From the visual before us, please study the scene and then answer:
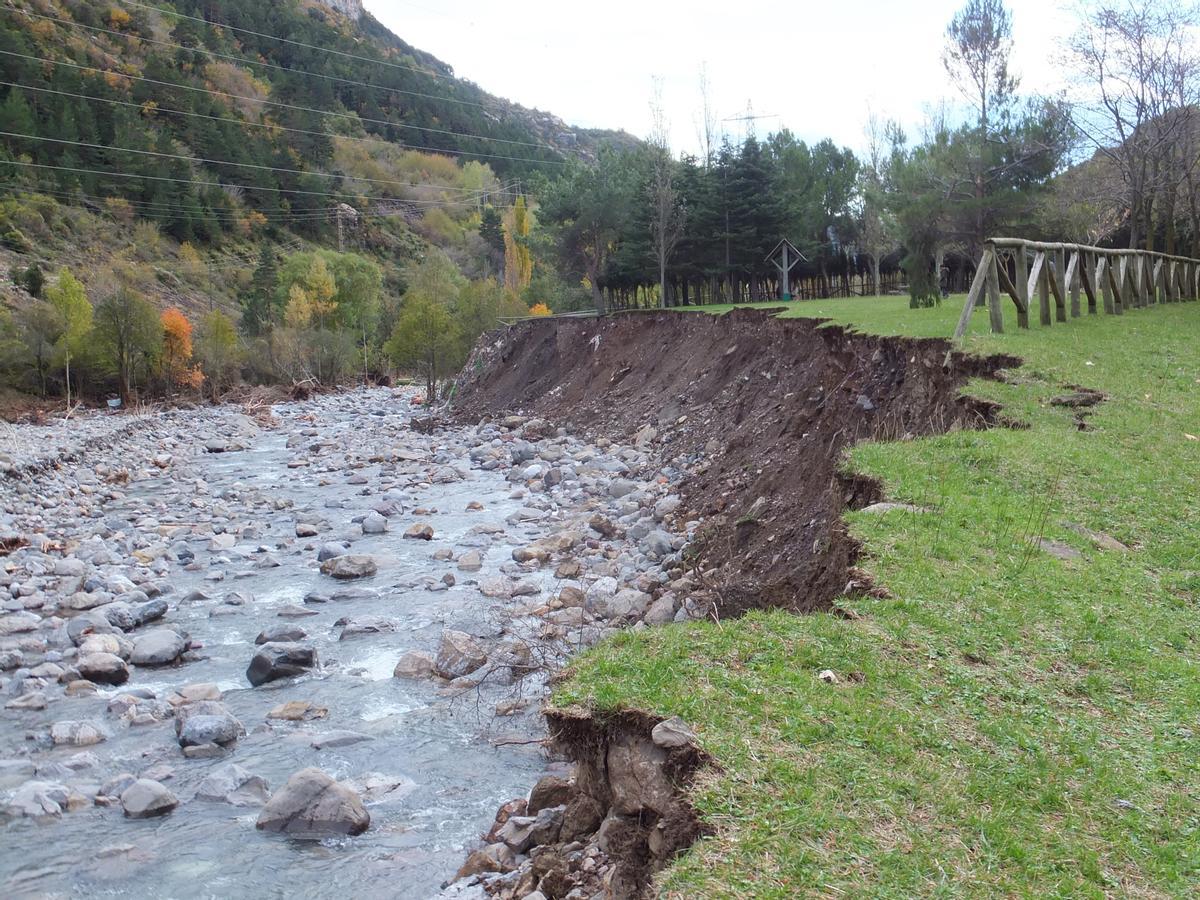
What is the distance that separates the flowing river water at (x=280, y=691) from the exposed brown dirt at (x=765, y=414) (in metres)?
2.62

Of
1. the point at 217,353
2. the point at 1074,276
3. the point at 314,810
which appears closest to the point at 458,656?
the point at 314,810

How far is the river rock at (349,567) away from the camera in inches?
575

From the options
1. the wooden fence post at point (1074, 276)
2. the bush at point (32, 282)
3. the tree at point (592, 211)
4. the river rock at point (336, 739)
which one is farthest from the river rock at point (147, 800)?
the bush at point (32, 282)

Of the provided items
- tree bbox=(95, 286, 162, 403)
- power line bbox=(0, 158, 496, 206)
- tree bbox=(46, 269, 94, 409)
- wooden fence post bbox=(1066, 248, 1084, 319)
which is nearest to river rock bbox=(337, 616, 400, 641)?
wooden fence post bbox=(1066, 248, 1084, 319)

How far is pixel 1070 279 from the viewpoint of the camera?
62.1ft

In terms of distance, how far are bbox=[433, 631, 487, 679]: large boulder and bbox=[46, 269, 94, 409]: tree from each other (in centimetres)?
4294

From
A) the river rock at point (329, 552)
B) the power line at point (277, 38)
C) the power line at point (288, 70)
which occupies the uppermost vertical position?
the power line at point (277, 38)

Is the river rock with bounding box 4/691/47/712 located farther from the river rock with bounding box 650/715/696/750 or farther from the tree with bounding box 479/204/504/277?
the tree with bounding box 479/204/504/277

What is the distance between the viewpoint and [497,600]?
12.7 m

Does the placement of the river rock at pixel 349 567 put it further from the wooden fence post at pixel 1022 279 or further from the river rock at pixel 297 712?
the wooden fence post at pixel 1022 279

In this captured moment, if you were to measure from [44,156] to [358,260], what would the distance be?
32.5 metres

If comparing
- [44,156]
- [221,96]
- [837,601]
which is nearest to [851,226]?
[837,601]

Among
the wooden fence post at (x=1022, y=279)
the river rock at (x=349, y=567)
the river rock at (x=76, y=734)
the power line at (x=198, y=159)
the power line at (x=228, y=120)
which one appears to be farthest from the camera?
the power line at (x=228, y=120)

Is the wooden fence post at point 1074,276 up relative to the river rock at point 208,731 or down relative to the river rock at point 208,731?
up
